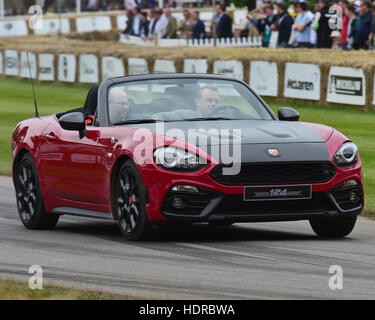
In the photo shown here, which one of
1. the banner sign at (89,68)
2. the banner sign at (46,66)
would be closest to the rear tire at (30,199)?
the banner sign at (89,68)

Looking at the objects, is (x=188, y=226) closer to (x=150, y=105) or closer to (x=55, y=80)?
(x=150, y=105)

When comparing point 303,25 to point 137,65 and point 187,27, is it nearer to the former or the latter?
point 137,65

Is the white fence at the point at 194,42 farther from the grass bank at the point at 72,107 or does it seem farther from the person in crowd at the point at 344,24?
the person in crowd at the point at 344,24

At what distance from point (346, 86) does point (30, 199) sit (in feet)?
48.4

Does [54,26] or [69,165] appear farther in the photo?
[54,26]

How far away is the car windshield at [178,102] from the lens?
32.9 feet

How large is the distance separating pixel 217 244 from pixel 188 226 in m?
1.54

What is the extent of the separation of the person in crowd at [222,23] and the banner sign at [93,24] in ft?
66.5

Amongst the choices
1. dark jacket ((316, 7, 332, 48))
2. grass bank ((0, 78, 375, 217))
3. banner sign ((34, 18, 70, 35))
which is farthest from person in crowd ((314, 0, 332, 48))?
banner sign ((34, 18, 70, 35))

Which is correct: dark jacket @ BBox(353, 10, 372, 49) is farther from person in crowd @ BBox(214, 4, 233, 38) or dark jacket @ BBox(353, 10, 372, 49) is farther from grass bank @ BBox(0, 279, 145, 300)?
grass bank @ BBox(0, 279, 145, 300)

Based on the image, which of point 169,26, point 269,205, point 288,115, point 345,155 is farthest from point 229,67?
point 269,205

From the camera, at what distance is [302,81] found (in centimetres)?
2638

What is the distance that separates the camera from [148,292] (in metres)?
7.06

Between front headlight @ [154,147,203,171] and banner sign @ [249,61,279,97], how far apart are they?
18.1m
